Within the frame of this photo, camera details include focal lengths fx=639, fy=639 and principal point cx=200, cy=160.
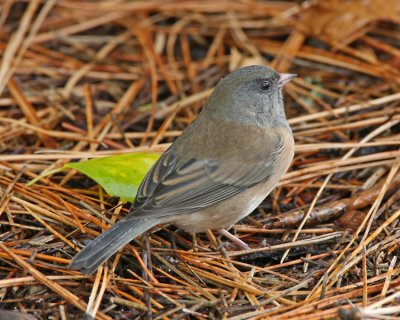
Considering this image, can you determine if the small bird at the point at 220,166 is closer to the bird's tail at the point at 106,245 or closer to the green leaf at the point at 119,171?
the bird's tail at the point at 106,245

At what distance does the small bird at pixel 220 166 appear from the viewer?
257 centimetres

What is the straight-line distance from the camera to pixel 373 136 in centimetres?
331

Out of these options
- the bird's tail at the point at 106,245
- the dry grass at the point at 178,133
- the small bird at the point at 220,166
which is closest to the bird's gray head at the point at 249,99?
the small bird at the point at 220,166

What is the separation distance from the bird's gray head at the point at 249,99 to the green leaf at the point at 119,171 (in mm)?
398

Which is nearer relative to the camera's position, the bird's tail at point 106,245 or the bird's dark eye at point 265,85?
the bird's tail at point 106,245

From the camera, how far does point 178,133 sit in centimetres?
342

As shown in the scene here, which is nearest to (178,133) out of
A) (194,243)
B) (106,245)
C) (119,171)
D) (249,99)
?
(249,99)

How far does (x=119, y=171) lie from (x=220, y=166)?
0.46m

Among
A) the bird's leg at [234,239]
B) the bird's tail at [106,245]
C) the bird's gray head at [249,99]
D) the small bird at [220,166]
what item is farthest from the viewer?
the bird's gray head at [249,99]

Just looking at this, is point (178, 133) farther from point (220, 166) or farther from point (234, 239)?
point (234, 239)

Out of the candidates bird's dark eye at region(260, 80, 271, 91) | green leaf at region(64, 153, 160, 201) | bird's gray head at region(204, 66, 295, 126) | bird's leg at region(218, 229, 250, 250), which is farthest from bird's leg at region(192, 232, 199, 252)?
bird's dark eye at region(260, 80, 271, 91)

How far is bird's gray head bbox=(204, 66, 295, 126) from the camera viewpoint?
9.77ft

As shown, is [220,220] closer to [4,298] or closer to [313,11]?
[4,298]

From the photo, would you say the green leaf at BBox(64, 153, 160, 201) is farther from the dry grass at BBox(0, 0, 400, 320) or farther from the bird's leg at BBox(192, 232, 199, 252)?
the bird's leg at BBox(192, 232, 199, 252)
